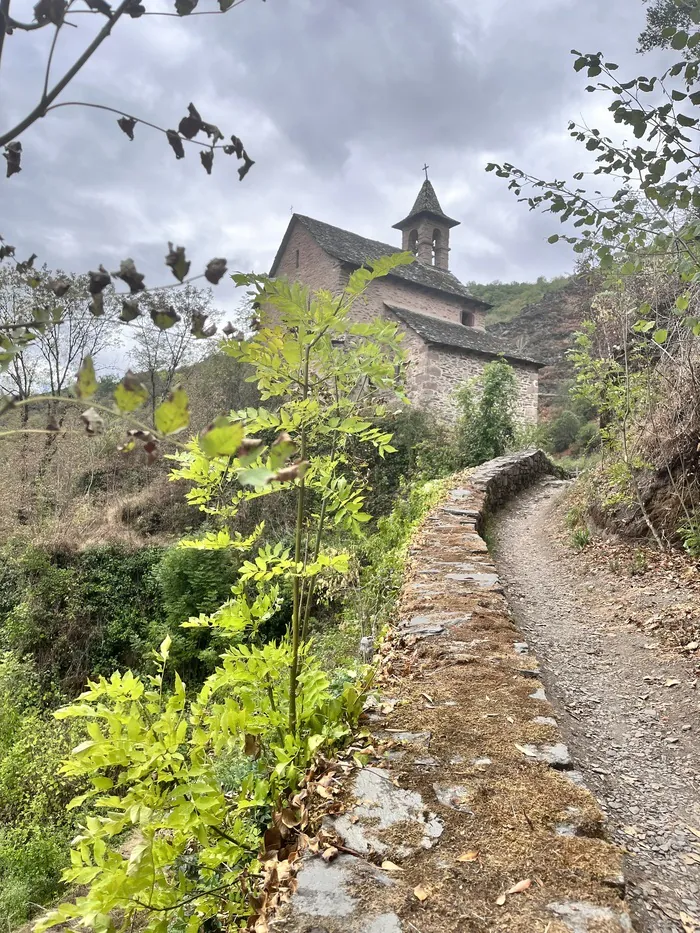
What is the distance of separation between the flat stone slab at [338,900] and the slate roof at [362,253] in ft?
63.2

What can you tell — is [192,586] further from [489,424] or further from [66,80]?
[66,80]

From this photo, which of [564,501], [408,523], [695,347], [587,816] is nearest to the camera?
[587,816]

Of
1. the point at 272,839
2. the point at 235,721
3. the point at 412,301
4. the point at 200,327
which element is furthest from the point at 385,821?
the point at 412,301

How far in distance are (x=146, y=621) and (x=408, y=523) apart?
22.9 ft

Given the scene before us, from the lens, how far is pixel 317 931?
60.1 inches

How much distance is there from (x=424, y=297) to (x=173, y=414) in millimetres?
22228

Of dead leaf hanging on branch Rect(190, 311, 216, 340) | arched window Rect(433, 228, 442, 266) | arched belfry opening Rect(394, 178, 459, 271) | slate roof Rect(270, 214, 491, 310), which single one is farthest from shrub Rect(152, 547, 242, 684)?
arched window Rect(433, 228, 442, 266)

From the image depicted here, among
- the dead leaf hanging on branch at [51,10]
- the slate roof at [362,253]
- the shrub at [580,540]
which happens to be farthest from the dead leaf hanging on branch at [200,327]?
the slate roof at [362,253]

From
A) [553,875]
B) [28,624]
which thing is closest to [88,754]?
[553,875]

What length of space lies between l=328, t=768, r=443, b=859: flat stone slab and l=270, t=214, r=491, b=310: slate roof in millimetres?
18929

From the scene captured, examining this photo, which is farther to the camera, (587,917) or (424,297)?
(424,297)

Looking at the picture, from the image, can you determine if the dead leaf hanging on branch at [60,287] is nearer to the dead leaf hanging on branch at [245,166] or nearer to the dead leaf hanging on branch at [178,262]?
the dead leaf hanging on branch at [178,262]

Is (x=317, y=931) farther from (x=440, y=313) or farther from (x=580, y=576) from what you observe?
(x=440, y=313)

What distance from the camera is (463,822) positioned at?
1925mm
